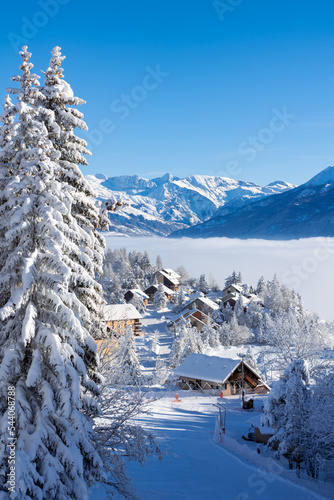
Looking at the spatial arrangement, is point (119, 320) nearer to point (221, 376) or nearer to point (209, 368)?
point (221, 376)

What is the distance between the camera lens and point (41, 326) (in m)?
9.70

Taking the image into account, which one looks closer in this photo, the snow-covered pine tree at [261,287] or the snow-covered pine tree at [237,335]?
the snow-covered pine tree at [237,335]

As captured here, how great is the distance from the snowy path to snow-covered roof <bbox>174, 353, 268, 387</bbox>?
64.1 feet

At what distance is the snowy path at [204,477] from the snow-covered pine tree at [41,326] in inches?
183

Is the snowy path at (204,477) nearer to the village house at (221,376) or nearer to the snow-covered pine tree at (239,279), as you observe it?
A: the village house at (221,376)

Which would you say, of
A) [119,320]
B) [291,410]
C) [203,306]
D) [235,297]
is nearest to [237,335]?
[203,306]

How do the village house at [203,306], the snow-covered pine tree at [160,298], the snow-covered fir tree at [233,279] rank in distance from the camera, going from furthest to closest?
the snow-covered fir tree at [233,279] → the snow-covered pine tree at [160,298] → the village house at [203,306]

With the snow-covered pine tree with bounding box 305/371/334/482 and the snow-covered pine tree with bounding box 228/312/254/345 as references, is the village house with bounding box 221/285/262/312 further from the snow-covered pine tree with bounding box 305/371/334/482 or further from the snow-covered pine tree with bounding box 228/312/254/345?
the snow-covered pine tree with bounding box 305/371/334/482

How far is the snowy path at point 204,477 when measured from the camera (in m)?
16.6

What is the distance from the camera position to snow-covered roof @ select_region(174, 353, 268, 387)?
45.0 metres

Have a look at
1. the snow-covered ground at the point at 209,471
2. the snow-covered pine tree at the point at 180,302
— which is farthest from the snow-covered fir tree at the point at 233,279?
the snow-covered ground at the point at 209,471

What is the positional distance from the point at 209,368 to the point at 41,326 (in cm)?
3999

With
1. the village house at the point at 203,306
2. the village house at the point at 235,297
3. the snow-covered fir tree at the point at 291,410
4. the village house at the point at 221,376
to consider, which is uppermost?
the village house at the point at 235,297

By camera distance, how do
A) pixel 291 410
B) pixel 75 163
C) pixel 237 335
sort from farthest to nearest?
pixel 237 335
pixel 291 410
pixel 75 163
